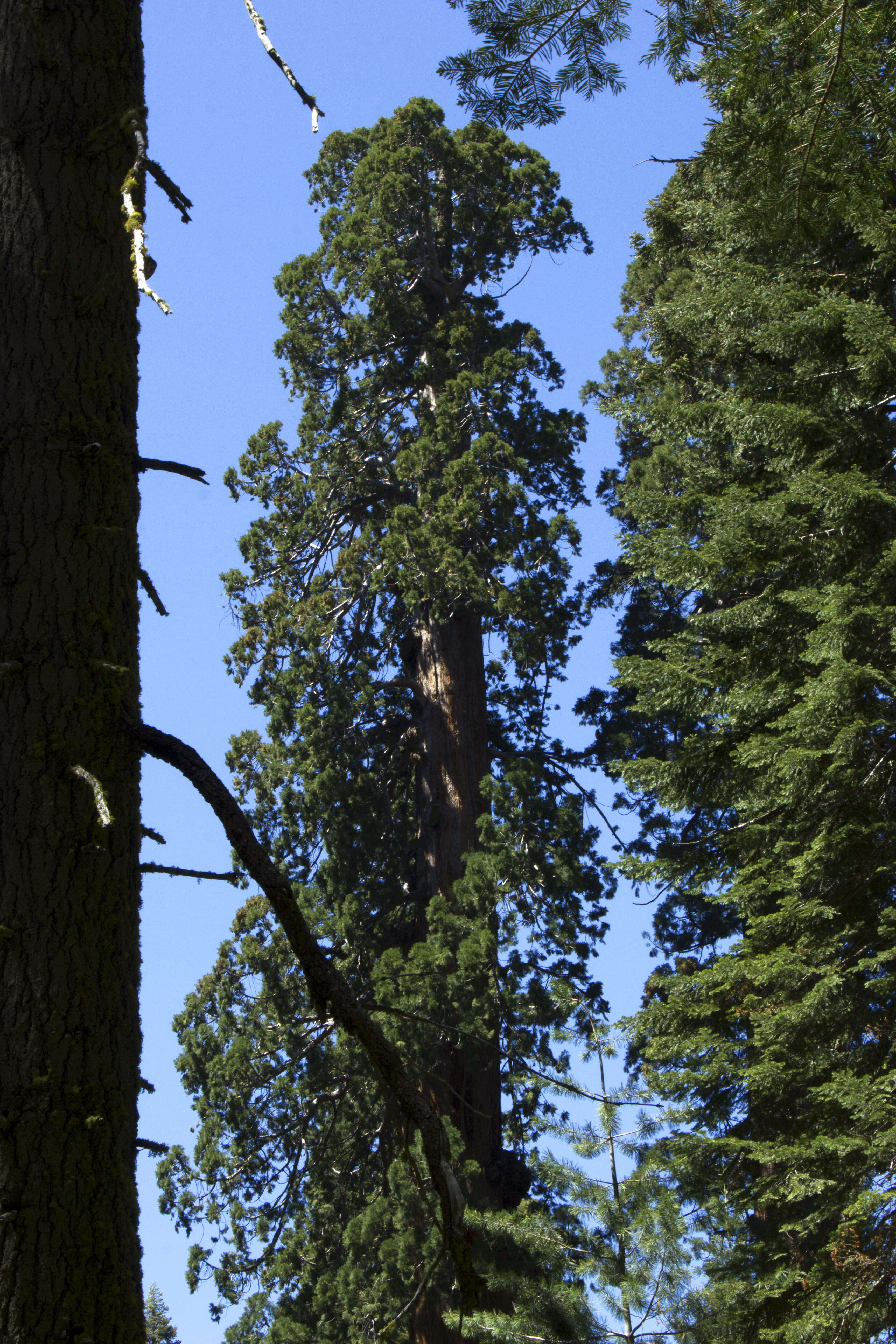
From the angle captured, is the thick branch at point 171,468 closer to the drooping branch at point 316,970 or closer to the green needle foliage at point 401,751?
the drooping branch at point 316,970

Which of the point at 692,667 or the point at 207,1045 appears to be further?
the point at 207,1045

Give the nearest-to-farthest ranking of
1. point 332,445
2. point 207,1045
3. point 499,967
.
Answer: point 499,967, point 207,1045, point 332,445

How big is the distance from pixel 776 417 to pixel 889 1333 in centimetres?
566

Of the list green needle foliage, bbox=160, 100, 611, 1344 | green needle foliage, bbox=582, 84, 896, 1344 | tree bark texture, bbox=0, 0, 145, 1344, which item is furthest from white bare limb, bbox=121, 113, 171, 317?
green needle foliage, bbox=160, 100, 611, 1344

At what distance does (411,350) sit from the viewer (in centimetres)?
1753

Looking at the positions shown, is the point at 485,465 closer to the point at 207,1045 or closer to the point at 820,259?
the point at 820,259

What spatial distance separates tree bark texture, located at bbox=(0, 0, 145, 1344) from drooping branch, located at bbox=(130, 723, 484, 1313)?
14cm

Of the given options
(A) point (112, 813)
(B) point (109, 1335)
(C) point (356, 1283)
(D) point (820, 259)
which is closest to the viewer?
(B) point (109, 1335)

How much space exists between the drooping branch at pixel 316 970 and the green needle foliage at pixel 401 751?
7289 mm

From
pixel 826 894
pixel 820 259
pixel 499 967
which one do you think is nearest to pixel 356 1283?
pixel 499 967

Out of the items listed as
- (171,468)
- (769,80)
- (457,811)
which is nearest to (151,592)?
(171,468)

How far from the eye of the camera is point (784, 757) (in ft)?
25.4

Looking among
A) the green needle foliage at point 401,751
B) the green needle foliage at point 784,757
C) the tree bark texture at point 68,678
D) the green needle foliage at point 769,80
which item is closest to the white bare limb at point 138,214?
the tree bark texture at point 68,678

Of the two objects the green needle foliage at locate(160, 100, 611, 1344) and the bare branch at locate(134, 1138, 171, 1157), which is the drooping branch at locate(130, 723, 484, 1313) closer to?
the bare branch at locate(134, 1138, 171, 1157)
